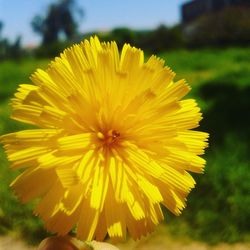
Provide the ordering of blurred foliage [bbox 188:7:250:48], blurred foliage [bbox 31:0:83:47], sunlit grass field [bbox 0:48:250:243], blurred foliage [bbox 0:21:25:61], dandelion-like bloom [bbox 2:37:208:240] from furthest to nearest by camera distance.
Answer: blurred foliage [bbox 31:0:83:47] → blurred foliage [bbox 0:21:25:61] → blurred foliage [bbox 188:7:250:48] → sunlit grass field [bbox 0:48:250:243] → dandelion-like bloom [bbox 2:37:208:240]

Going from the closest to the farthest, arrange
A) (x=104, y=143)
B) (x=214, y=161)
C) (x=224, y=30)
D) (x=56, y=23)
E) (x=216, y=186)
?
1. (x=104, y=143)
2. (x=216, y=186)
3. (x=214, y=161)
4. (x=224, y=30)
5. (x=56, y=23)

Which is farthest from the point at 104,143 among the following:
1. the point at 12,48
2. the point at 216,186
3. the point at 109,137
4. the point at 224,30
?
the point at 12,48

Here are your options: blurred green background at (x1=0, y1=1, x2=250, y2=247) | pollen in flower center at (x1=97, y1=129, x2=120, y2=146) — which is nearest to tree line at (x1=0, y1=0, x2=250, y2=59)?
blurred green background at (x1=0, y1=1, x2=250, y2=247)

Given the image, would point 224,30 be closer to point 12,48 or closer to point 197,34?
point 197,34

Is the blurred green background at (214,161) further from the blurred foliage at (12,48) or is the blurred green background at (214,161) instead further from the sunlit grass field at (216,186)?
the blurred foliage at (12,48)

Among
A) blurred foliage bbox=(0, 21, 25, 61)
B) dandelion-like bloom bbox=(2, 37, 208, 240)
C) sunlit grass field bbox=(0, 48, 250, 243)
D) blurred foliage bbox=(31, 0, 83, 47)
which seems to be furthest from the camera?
blurred foliage bbox=(31, 0, 83, 47)

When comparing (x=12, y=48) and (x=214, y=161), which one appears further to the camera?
(x=12, y=48)

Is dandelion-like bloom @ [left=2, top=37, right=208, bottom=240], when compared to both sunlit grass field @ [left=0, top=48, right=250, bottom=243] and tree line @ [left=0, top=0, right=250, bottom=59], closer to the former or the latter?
sunlit grass field @ [left=0, top=48, right=250, bottom=243]

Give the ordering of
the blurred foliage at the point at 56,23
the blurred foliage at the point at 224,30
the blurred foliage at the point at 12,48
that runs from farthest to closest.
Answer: the blurred foliage at the point at 56,23 < the blurred foliage at the point at 12,48 < the blurred foliage at the point at 224,30

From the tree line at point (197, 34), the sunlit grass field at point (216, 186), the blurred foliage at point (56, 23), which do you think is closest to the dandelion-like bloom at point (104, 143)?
the sunlit grass field at point (216, 186)
